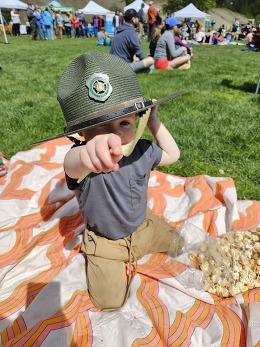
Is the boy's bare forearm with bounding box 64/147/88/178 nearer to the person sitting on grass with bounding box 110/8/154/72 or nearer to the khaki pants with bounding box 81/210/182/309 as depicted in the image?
the khaki pants with bounding box 81/210/182/309

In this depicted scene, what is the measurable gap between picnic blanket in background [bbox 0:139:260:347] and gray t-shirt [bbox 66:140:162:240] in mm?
360

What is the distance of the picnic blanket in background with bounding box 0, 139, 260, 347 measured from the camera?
55.2 inches

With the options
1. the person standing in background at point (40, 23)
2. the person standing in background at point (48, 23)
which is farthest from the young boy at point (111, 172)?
the person standing in background at point (48, 23)

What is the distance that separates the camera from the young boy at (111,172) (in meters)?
1.16

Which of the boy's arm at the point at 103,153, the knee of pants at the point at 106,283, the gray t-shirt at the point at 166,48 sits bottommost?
the knee of pants at the point at 106,283

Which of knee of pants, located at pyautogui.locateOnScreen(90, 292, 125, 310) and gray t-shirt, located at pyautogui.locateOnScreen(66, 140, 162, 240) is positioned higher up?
gray t-shirt, located at pyautogui.locateOnScreen(66, 140, 162, 240)

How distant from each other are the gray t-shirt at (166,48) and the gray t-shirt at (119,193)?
Result: 6.39 m

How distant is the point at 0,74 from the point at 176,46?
4.44m

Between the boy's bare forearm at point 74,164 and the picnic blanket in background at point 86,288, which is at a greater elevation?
the boy's bare forearm at point 74,164

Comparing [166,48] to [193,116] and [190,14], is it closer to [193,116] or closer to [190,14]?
[193,116]

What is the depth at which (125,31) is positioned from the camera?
222 inches

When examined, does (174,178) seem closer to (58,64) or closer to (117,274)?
(117,274)

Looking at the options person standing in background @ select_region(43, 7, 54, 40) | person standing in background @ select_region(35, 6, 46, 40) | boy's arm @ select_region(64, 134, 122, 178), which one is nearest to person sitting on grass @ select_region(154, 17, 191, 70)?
boy's arm @ select_region(64, 134, 122, 178)

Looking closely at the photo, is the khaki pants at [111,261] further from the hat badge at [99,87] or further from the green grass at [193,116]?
the green grass at [193,116]
